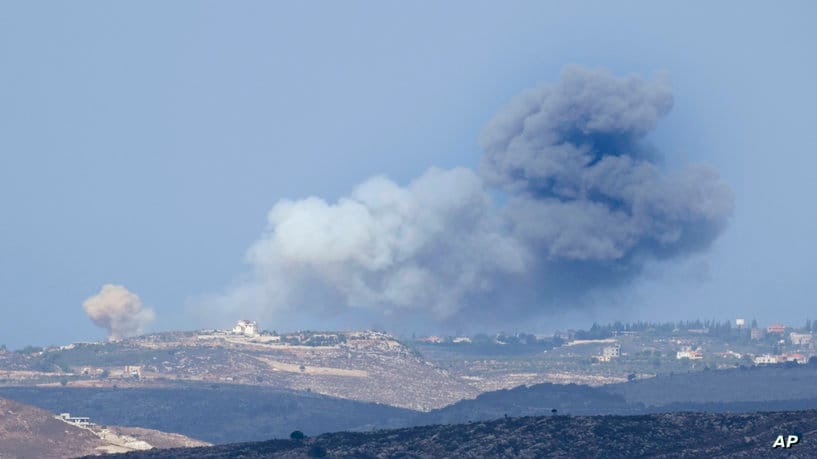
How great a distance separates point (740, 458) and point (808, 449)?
7502 mm

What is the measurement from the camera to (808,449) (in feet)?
639

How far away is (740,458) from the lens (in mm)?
199000
